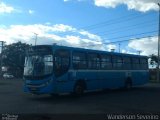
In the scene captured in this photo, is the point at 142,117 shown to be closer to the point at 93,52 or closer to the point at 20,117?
the point at 20,117

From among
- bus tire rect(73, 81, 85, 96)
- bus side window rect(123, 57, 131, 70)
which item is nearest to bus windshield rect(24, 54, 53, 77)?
bus tire rect(73, 81, 85, 96)

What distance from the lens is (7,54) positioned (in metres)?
104

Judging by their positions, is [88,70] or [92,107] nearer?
[92,107]

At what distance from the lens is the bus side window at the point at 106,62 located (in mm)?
25038

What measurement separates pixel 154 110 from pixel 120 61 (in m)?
12.5

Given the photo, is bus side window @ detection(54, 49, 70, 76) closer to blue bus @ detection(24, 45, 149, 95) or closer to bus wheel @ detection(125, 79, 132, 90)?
blue bus @ detection(24, 45, 149, 95)

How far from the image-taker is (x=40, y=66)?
20188mm

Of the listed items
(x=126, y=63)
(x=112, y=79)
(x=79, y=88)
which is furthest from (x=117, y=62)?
(x=79, y=88)

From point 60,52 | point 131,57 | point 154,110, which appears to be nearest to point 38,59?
point 60,52

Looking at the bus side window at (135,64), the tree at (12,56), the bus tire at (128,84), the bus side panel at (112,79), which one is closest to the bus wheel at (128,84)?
the bus tire at (128,84)

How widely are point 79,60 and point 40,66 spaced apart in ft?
10.1

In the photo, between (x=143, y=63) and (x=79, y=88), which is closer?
(x=79, y=88)

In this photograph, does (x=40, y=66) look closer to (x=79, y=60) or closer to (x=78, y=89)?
(x=79, y=60)

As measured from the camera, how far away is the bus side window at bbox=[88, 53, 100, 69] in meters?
23.5
